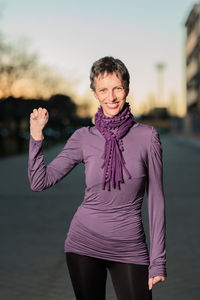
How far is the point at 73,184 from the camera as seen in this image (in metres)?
18.1

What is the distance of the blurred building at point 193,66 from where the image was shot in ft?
294

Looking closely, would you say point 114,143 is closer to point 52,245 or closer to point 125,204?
point 125,204

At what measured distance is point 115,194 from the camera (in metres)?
2.94

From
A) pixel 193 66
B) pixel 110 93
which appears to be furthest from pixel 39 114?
pixel 193 66

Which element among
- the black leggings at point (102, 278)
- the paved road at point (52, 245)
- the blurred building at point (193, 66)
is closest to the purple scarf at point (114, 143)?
the black leggings at point (102, 278)

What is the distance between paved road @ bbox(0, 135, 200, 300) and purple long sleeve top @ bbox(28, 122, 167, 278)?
8.88 feet

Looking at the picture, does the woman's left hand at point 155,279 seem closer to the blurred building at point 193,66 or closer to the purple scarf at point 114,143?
the purple scarf at point 114,143

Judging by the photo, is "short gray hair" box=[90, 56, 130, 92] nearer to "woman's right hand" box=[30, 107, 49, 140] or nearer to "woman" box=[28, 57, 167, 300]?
"woman" box=[28, 57, 167, 300]

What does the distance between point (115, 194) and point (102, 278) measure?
0.44 metres

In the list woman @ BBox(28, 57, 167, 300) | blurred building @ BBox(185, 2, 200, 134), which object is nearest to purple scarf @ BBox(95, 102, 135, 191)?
woman @ BBox(28, 57, 167, 300)

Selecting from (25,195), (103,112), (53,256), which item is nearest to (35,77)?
(25,195)

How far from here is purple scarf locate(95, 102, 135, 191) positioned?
9.52 feet

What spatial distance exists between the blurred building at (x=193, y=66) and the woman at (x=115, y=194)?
7991 centimetres

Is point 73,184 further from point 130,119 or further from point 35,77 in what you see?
point 35,77
